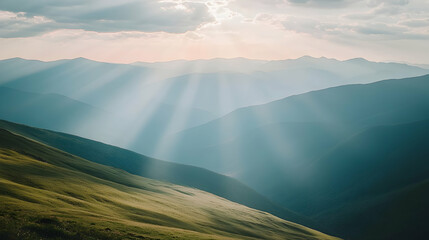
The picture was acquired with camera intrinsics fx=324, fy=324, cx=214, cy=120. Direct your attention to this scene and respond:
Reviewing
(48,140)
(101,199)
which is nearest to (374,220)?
(101,199)

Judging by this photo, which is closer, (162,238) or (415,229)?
(162,238)

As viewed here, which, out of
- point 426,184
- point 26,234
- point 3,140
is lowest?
point 26,234

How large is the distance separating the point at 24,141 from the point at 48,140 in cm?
9655

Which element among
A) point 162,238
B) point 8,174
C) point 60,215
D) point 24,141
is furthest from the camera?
point 24,141

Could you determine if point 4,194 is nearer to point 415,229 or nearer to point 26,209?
point 26,209

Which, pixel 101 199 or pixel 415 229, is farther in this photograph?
pixel 415 229

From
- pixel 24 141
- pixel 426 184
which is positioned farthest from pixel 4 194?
pixel 426 184

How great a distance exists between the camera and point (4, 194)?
38.8 meters

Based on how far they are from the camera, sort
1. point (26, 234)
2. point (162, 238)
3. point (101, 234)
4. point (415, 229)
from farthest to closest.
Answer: point (415, 229), point (162, 238), point (101, 234), point (26, 234)

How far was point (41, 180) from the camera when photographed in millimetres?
55438

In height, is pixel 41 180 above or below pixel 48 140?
below

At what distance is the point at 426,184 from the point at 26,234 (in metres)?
214

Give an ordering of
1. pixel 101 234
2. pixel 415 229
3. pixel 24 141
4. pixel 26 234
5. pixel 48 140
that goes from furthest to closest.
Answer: pixel 48 140 → pixel 415 229 → pixel 24 141 → pixel 101 234 → pixel 26 234

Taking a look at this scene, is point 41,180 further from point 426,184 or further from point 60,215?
point 426,184
